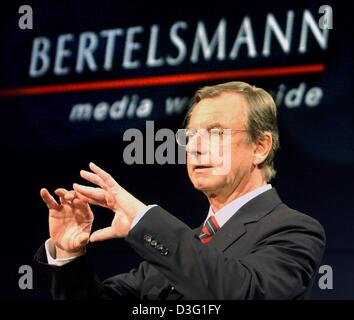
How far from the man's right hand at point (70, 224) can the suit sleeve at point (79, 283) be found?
6 cm

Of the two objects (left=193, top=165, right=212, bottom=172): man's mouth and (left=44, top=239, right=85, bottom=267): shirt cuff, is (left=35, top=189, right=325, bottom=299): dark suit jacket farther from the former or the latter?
(left=193, top=165, right=212, bottom=172): man's mouth

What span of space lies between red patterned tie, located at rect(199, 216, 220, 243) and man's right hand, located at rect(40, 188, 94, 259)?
389 millimetres

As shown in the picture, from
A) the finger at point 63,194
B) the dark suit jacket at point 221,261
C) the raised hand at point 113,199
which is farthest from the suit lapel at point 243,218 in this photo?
the finger at point 63,194

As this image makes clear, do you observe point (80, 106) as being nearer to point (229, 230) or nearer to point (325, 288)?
point (229, 230)

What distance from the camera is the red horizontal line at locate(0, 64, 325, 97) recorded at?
293cm

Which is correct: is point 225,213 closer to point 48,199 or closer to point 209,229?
point 209,229

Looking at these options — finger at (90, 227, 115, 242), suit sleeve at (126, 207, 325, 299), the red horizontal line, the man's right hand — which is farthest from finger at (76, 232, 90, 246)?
the red horizontal line

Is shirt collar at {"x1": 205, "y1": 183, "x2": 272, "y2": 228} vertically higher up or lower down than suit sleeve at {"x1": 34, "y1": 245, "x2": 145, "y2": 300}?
higher up

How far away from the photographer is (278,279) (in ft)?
6.59

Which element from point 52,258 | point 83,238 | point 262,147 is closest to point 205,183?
point 262,147

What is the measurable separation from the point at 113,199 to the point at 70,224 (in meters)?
0.41

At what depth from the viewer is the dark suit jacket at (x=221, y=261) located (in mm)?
1883
